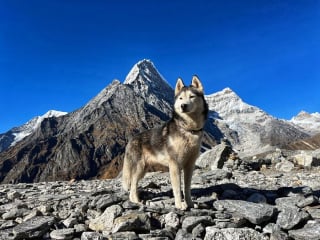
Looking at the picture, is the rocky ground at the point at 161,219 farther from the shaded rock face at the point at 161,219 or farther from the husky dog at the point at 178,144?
the husky dog at the point at 178,144

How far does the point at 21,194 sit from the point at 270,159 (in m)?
19.1

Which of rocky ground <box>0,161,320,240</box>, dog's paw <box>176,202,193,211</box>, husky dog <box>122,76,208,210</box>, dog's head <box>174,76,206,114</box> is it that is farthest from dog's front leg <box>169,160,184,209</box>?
dog's head <box>174,76,206,114</box>

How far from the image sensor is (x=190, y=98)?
40.7 feet

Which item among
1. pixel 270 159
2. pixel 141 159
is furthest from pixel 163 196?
pixel 270 159

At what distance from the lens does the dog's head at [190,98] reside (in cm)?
1223

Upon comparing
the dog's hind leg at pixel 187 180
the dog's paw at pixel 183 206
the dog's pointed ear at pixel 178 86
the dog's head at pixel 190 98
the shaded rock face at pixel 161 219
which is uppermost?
the dog's pointed ear at pixel 178 86

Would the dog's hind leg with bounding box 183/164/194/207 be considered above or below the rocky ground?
above

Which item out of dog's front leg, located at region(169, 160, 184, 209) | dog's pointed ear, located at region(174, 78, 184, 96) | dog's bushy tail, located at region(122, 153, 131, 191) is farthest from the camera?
dog's bushy tail, located at region(122, 153, 131, 191)

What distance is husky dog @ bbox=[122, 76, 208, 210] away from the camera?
1228 cm

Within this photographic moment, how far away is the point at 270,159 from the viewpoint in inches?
1164

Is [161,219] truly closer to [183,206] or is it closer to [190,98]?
[183,206]

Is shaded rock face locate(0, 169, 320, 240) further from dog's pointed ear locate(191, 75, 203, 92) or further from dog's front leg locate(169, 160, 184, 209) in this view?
dog's pointed ear locate(191, 75, 203, 92)

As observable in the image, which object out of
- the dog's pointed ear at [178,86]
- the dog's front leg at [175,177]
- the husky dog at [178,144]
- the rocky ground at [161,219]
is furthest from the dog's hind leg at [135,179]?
the dog's pointed ear at [178,86]

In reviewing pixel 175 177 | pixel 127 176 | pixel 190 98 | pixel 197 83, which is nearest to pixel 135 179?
pixel 127 176
